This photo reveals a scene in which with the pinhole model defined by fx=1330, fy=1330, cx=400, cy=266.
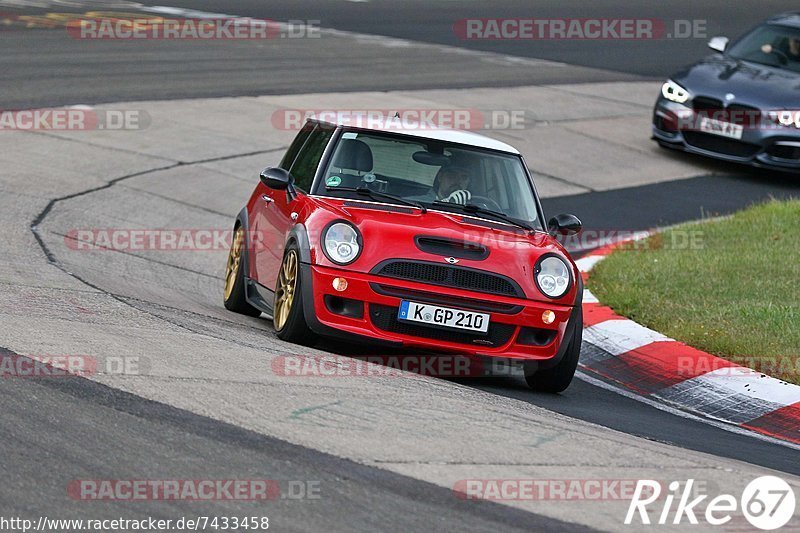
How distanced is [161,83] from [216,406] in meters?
12.9

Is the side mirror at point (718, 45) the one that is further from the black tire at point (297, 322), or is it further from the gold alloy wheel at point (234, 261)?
the black tire at point (297, 322)

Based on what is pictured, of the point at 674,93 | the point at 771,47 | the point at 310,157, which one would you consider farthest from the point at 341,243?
the point at 771,47

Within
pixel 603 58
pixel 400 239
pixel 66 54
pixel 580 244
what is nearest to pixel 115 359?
pixel 400 239

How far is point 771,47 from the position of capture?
690 inches

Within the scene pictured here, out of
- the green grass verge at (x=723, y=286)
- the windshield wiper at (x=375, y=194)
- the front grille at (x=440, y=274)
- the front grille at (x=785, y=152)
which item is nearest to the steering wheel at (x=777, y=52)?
the front grille at (x=785, y=152)

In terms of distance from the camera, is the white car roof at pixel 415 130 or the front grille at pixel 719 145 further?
the front grille at pixel 719 145

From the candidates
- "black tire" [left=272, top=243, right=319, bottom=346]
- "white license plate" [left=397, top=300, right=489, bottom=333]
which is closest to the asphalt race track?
"black tire" [left=272, top=243, right=319, bottom=346]

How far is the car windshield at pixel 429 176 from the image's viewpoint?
8.24 m

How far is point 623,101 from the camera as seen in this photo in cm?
2102

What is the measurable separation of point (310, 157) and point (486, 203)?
124 centimetres

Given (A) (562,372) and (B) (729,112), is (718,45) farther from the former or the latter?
(A) (562,372)

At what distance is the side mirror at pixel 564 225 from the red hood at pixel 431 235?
469mm

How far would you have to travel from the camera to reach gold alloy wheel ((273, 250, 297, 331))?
7.73 metres

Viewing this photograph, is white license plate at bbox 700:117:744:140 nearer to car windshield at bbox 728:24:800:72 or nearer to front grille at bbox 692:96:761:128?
front grille at bbox 692:96:761:128
